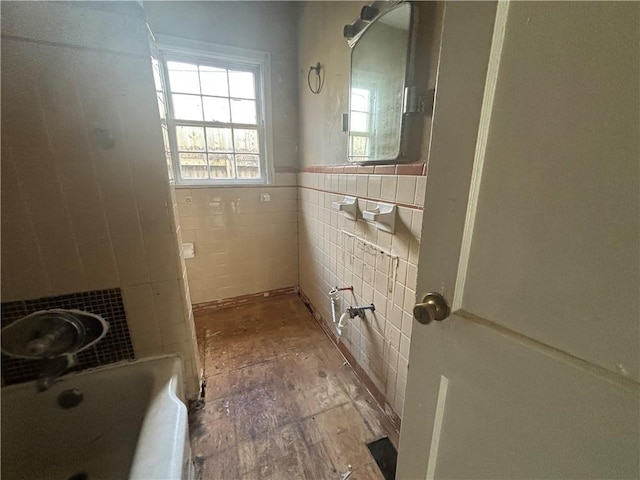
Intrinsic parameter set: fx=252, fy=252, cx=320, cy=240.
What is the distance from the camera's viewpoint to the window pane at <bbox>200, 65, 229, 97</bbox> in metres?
2.09

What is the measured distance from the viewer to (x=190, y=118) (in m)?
2.12

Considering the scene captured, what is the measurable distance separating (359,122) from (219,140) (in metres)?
1.41

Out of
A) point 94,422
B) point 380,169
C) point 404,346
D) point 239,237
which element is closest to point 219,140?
point 239,237

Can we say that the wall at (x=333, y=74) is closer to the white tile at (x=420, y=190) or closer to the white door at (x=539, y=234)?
the white tile at (x=420, y=190)

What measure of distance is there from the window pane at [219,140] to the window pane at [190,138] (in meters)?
0.06

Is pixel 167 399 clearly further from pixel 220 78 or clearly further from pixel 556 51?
pixel 220 78

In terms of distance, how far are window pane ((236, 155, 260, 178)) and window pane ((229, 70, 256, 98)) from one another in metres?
0.52

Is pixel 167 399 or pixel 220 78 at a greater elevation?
pixel 220 78

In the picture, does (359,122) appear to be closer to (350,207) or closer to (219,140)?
(350,207)

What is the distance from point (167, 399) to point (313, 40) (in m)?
2.34

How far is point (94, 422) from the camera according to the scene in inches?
40.0

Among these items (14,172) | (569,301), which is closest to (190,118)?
(14,172)

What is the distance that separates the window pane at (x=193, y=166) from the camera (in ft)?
7.11

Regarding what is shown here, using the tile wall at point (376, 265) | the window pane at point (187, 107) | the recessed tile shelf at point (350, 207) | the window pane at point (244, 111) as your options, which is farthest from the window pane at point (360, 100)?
the window pane at point (187, 107)
